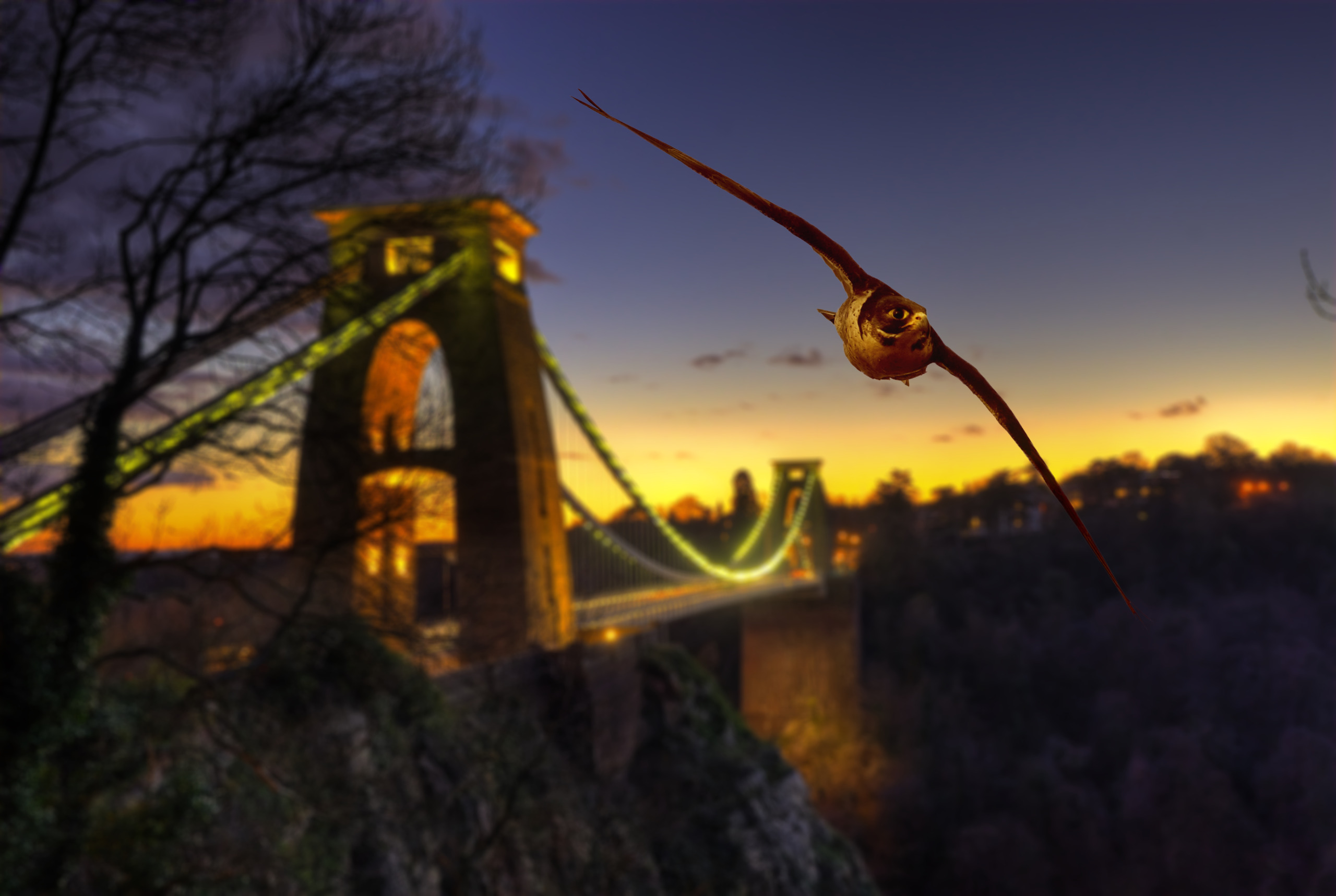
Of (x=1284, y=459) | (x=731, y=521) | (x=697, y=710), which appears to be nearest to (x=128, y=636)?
(x=697, y=710)

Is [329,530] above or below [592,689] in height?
above

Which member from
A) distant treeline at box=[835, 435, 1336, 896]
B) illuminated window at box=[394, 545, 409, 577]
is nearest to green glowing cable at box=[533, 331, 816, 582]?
illuminated window at box=[394, 545, 409, 577]

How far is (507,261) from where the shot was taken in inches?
584

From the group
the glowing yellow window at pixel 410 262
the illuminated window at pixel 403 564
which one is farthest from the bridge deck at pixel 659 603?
the glowing yellow window at pixel 410 262

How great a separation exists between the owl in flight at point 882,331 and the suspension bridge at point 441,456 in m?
6.42

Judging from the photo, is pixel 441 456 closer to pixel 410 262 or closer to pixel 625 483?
pixel 410 262

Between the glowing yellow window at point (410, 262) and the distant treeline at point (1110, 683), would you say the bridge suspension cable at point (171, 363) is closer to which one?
the glowing yellow window at point (410, 262)

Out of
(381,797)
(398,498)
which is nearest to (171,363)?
(398,498)

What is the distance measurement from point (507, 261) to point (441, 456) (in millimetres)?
4219

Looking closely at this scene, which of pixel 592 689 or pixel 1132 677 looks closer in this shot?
pixel 592 689

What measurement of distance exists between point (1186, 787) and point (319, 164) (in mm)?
33014

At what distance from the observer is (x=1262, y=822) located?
3050 centimetres

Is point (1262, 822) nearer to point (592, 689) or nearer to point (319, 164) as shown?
point (592, 689)

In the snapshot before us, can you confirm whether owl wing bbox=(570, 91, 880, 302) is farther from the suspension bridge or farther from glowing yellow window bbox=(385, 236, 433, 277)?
glowing yellow window bbox=(385, 236, 433, 277)
